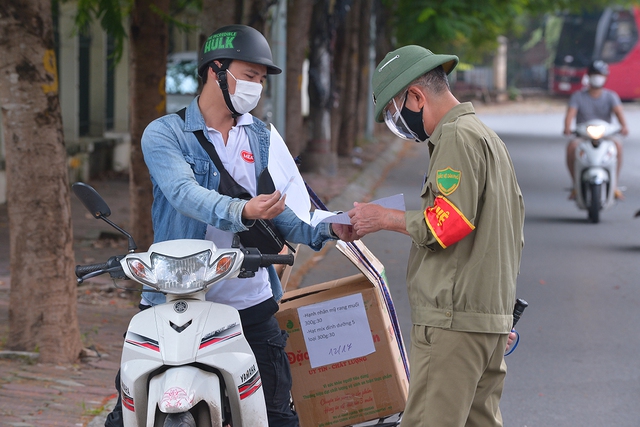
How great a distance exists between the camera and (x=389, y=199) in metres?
2.99

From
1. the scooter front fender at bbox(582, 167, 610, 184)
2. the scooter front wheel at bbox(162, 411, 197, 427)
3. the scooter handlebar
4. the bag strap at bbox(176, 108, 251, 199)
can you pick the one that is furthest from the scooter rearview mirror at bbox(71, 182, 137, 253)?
the scooter front fender at bbox(582, 167, 610, 184)

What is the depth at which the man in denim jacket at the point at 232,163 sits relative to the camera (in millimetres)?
3164

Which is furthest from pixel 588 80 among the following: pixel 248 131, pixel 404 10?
pixel 248 131

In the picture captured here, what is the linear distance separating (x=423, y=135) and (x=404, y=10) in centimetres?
1681

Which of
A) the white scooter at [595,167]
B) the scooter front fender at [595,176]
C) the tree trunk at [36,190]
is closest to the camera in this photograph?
the tree trunk at [36,190]

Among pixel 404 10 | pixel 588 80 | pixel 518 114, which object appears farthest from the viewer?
pixel 518 114

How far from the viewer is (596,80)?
38.3ft

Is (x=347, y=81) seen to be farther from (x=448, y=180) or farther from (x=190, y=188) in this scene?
(x=448, y=180)

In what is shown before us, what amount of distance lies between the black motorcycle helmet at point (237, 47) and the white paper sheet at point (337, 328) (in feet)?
3.21

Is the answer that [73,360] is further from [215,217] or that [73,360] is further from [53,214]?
[215,217]

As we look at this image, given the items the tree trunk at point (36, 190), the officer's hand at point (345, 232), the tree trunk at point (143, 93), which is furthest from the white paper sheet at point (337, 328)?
the tree trunk at point (143, 93)

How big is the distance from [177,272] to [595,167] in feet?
30.6

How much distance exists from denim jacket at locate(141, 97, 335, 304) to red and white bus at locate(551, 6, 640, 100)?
130 feet

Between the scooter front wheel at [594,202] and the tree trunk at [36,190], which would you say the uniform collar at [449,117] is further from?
Result: the scooter front wheel at [594,202]
